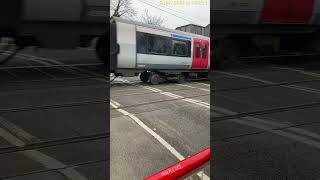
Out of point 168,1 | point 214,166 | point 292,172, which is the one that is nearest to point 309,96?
point 292,172

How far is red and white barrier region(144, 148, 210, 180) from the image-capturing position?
95 cm

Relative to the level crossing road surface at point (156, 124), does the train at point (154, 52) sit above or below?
above

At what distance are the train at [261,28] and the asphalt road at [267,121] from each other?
3 centimetres

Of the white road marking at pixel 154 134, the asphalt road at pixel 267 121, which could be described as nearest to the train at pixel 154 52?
the white road marking at pixel 154 134

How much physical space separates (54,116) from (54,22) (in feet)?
0.57

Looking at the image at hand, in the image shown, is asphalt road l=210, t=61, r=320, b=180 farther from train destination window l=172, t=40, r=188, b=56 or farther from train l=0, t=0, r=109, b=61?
train destination window l=172, t=40, r=188, b=56

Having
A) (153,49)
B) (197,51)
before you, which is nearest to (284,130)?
(197,51)

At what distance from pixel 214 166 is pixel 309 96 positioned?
293 mm

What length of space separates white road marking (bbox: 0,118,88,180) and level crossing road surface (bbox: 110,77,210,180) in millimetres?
765

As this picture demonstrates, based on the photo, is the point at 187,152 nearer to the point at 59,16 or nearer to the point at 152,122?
the point at 152,122

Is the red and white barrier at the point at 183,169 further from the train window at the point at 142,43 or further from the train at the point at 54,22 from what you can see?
the train window at the point at 142,43

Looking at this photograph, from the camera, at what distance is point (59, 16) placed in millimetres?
568

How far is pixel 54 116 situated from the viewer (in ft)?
2.00

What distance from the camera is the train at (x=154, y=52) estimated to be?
1.36m
